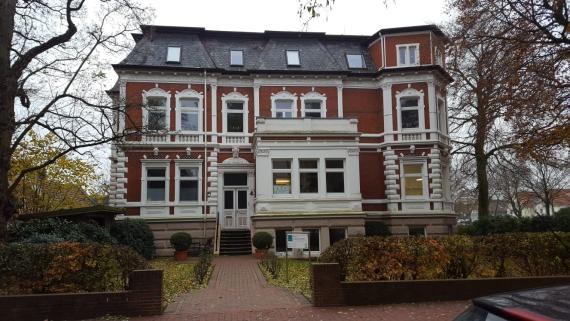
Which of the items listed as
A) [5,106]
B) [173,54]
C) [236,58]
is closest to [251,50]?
[236,58]

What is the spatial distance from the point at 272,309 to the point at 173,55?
2092cm

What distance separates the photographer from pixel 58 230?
16516 mm

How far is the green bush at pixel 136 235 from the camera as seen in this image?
70.9 feet

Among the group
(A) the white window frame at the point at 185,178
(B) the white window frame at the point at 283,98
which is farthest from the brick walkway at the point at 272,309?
(B) the white window frame at the point at 283,98

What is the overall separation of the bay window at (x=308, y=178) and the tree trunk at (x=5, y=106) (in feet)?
45.9

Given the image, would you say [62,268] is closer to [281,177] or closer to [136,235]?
[136,235]

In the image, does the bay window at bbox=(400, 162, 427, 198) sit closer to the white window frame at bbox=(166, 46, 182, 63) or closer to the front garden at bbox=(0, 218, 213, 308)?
the white window frame at bbox=(166, 46, 182, 63)

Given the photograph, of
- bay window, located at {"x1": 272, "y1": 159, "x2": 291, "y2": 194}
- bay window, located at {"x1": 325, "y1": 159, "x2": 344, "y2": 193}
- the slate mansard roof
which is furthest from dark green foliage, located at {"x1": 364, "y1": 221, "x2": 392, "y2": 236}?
the slate mansard roof

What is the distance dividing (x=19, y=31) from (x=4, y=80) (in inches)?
115

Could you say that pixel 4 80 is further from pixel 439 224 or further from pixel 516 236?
pixel 439 224

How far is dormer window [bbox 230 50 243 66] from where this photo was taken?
28234 mm

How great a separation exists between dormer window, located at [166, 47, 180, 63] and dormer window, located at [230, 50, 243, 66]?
3.19 meters

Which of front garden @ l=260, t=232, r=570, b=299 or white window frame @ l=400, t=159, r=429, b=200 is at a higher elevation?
white window frame @ l=400, t=159, r=429, b=200

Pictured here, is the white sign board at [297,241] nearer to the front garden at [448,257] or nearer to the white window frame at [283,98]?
the front garden at [448,257]
